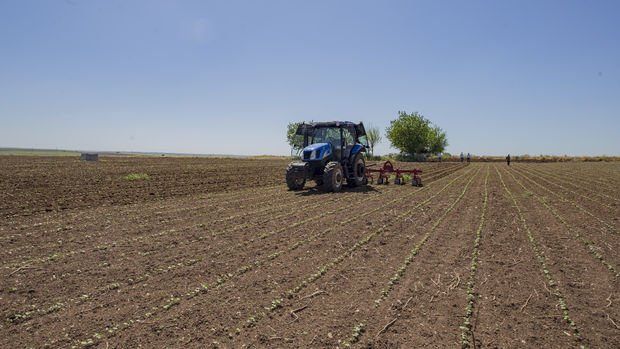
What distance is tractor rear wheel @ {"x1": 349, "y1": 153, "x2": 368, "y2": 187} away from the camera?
14.5 m

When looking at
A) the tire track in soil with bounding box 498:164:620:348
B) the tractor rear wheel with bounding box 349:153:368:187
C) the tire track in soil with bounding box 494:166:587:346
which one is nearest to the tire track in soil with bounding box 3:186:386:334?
the tire track in soil with bounding box 494:166:587:346

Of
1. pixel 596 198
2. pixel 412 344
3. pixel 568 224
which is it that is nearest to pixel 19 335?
pixel 412 344

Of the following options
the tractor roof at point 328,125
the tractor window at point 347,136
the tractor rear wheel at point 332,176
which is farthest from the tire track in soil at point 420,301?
the tractor window at point 347,136

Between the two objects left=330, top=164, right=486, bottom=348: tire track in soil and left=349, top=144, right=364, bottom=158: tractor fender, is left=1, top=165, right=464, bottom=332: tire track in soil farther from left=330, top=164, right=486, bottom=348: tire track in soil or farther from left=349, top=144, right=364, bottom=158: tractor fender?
left=349, top=144, right=364, bottom=158: tractor fender

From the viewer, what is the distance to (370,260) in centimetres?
536

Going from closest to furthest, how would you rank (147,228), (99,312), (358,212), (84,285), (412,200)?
1. (99,312)
2. (84,285)
3. (147,228)
4. (358,212)
5. (412,200)

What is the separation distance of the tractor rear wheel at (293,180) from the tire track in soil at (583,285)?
25.8ft

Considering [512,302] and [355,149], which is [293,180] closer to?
[355,149]

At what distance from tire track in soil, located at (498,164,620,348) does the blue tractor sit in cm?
707

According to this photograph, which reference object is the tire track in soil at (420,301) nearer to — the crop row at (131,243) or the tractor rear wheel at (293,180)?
the crop row at (131,243)

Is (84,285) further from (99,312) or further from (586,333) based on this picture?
(586,333)

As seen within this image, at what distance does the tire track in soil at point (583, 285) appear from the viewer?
131 inches

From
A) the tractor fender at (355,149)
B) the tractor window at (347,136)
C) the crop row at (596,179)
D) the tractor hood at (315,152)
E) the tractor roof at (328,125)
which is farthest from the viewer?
the crop row at (596,179)

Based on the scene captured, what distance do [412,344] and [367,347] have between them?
15.2 inches
